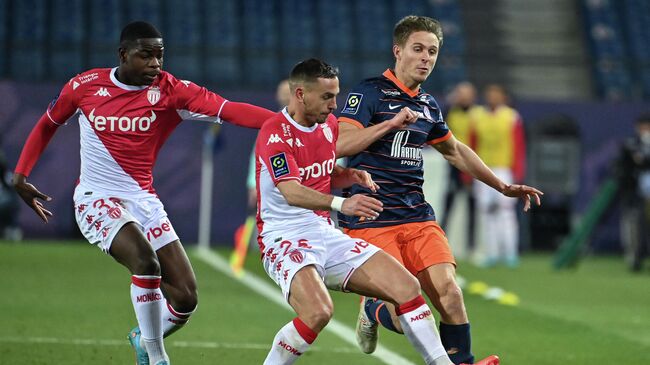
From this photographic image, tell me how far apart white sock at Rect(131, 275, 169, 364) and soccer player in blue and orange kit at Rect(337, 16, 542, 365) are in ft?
4.54

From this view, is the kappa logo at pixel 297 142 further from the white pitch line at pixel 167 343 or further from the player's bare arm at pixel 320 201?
the white pitch line at pixel 167 343

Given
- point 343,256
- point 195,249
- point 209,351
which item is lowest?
point 195,249

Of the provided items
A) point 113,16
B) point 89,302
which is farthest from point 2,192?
point 89,302

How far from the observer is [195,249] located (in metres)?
18.1

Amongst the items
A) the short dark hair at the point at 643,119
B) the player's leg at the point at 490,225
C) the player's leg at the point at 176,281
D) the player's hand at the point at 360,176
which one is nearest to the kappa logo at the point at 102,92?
the player's leg at the point at 176,281

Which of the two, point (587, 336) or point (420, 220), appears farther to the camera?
Answer: point (587, 336)

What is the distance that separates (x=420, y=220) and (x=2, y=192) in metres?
11.0

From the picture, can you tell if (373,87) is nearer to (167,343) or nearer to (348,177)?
(348,177)

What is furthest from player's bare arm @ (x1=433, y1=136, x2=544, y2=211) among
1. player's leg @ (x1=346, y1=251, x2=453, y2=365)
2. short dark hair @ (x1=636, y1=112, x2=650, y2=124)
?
short dark hair @ (x1=636, y1=112, x2=650, y2=124)

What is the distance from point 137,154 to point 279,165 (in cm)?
134

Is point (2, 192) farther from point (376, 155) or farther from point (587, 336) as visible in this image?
point (376, 155)

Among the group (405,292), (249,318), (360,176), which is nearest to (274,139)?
(360,176)

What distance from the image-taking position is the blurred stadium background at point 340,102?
1094 cm

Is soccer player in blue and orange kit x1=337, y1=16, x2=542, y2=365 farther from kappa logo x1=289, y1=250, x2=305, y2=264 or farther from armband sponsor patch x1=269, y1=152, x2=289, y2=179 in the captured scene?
kappa logo x1=289, y1=250, x2=305, y2=264
